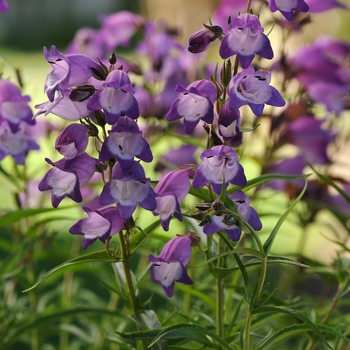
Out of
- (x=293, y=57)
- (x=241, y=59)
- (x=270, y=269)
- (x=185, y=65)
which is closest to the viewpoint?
(x=241, y=59)

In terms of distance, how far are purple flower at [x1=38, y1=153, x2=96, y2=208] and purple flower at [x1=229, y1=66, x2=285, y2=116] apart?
0.58 feet

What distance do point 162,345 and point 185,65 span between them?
88 cm

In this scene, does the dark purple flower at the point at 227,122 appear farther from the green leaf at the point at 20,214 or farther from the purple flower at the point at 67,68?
the green leaf at the point at 20,214

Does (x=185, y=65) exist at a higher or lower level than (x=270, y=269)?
higher

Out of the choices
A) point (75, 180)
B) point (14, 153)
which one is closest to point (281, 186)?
point (14, 153)

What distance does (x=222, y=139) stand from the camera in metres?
0.71

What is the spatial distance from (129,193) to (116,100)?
0.35 feet

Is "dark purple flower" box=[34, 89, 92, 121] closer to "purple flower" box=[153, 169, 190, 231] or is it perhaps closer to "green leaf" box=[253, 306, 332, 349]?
"purple flower" box=[153, 169, 190, 231]

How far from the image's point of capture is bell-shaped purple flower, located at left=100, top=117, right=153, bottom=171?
65cm

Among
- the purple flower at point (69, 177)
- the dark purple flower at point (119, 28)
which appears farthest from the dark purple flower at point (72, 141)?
the dark purple flower at point (119, 28)

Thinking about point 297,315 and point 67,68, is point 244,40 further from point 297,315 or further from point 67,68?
point 297,315

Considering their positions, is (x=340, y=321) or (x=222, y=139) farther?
(x=340, y=321)

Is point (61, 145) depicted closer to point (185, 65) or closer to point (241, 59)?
point (241, 59)

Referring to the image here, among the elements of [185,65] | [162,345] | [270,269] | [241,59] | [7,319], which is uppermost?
[241,59]
